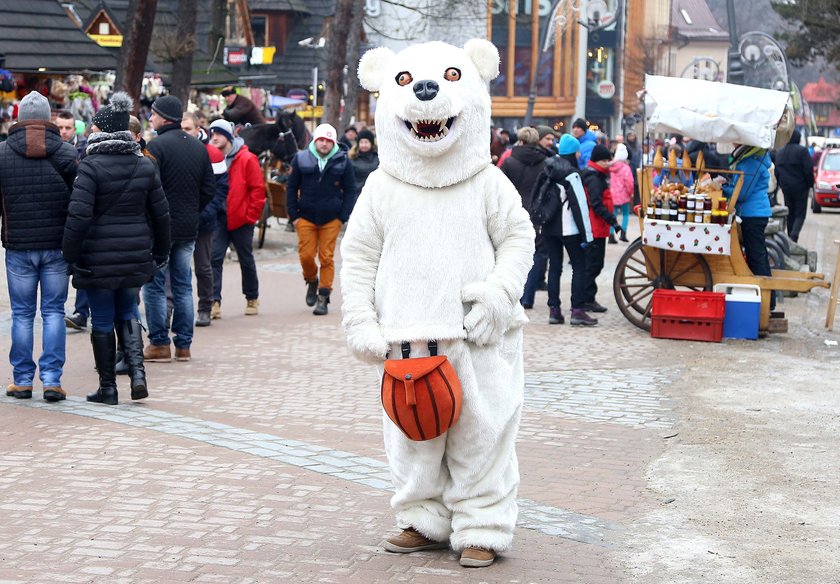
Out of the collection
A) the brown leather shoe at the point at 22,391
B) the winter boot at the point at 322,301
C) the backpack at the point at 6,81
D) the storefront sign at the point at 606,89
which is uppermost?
the storefront sign at the point at 606,89

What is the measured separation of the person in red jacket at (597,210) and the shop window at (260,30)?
4120cm

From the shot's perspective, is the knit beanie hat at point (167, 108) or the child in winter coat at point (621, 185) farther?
the child in winter coat at point (621, 185)

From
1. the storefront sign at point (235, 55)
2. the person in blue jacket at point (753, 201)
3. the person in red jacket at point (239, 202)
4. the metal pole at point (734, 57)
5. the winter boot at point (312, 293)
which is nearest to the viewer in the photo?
the person in blue jacket at point (753, 201)

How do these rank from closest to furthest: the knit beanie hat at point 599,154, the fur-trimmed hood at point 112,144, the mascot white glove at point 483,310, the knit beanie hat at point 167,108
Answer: the mascot white glove at point 483,310 → the fur-trimmed hood at point 112,144 → the knit beanie hat at point 167,108 → the knit beanie hat at point 599,154

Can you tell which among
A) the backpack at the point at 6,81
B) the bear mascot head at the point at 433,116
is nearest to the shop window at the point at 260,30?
the backpack at the point at 6,81

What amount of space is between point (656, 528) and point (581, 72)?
6944 centimetres

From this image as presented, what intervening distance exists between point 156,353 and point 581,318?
14.7 ft

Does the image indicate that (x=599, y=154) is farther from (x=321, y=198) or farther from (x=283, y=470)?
(x=283, y=470)

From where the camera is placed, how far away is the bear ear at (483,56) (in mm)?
5680

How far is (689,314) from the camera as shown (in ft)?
40.2

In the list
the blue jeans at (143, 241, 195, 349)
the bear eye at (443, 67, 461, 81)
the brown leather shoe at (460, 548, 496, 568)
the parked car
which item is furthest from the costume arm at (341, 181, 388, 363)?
the parked car

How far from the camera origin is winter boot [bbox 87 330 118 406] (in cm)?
869

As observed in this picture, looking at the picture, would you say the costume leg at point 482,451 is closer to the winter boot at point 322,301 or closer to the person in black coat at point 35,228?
the person in black coat at point 35,228

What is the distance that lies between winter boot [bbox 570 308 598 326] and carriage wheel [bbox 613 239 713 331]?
386 mm
